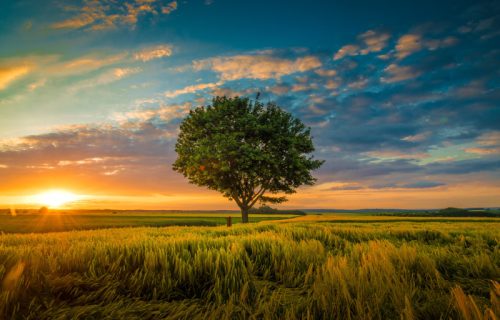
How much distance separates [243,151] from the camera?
86.5ft

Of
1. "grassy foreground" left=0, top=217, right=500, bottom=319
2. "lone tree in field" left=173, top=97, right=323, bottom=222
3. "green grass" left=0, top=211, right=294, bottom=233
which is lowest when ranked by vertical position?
"green grass" left=0, top=211, right=294, bottom=233

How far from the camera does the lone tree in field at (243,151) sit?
87.1ft

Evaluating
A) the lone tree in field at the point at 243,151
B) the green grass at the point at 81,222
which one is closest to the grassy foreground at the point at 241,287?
the lone tree in field at the point at 243,151

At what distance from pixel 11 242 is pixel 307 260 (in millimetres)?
5622

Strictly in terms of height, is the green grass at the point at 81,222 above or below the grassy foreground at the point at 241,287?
below

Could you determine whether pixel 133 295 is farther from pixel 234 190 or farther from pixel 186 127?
pixel 186 127

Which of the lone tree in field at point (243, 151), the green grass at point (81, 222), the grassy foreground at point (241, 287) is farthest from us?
the green grass at point (81, 222)

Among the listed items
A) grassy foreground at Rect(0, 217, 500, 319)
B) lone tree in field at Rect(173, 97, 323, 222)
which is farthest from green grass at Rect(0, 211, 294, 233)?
grassy foreground at Rect(0, 217, 500, 319)

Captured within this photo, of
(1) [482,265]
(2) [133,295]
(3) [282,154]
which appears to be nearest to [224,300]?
(2) [133,295]

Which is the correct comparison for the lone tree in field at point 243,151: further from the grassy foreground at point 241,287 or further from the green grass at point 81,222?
the grassy foreground at point 241,287

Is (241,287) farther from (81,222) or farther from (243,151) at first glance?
(81,222)

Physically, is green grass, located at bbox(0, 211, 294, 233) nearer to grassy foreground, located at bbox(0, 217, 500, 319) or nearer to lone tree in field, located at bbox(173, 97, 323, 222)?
lone tree in field, located at bbox(173, 97, 323, 222)

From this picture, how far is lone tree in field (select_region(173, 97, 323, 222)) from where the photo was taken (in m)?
26.6

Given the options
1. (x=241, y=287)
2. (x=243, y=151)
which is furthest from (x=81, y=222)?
(x=241, y=287)
